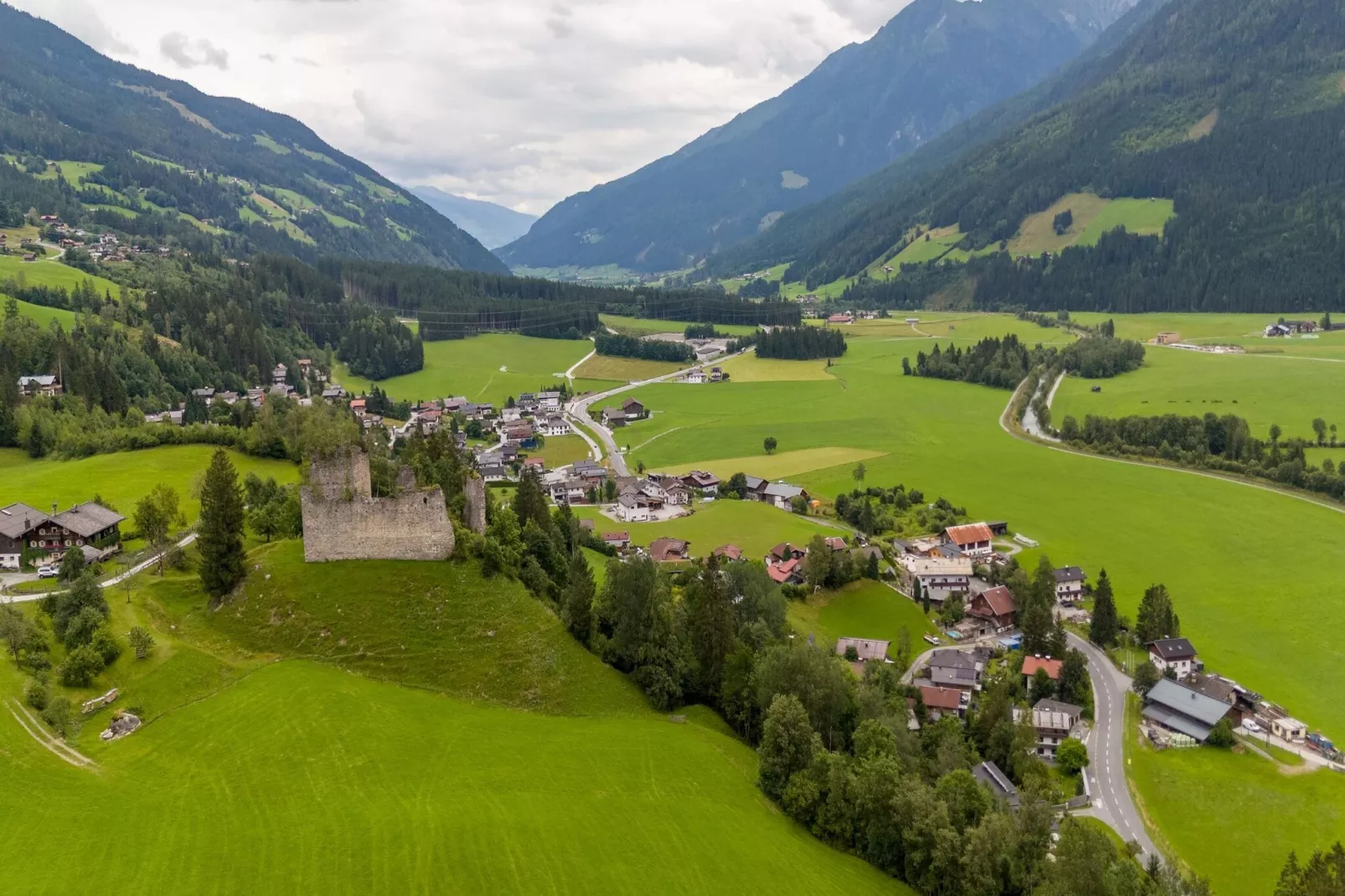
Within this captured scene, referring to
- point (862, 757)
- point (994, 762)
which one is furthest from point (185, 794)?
point (994, 762)

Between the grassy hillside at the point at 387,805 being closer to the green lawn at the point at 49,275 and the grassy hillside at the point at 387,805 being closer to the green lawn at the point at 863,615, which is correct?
the green lawn at the point at 863,615

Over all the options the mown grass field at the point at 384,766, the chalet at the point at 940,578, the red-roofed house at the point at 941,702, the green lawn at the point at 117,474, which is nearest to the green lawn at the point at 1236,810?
the red-roofed house at the point at 941,702

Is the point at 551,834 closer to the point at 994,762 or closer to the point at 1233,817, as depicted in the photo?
the point at 994,762

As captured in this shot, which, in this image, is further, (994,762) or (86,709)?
(994,762)

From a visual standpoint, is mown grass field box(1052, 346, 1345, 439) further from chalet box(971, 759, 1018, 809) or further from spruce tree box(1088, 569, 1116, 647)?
chalet box(971, 759, 1018, 809)

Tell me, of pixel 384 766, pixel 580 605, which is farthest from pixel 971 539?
pixel 384 766

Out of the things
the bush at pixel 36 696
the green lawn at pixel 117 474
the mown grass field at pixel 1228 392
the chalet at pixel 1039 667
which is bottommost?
the chalet at pixel 1039 667

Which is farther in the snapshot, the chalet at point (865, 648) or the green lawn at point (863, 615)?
the green lawn at point (863, 615)
